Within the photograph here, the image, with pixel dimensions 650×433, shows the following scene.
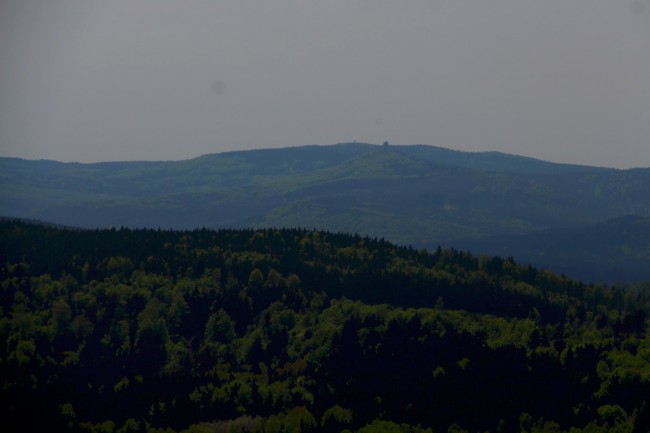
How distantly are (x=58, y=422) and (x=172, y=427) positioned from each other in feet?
68.1

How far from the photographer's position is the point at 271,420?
631 ft

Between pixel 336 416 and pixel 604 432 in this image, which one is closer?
pixel 604 432

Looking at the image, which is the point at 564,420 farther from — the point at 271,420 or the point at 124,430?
the point at 124,430

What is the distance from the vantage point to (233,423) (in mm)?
198250

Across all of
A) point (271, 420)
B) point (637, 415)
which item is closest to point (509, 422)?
point (637, 415)

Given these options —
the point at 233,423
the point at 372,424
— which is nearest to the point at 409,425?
the point at 372,424

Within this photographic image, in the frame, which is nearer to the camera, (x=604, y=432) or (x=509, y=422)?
(x=604, y=432)

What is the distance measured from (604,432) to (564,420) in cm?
1380

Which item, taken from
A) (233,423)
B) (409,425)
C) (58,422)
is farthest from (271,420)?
(58,422)

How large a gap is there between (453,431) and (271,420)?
31384 mm

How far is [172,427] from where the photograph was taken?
19700 cm

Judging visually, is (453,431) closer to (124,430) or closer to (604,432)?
(604,432)

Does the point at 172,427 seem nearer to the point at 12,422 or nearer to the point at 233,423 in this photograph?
the point at 233,423

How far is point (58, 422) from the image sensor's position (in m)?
199
